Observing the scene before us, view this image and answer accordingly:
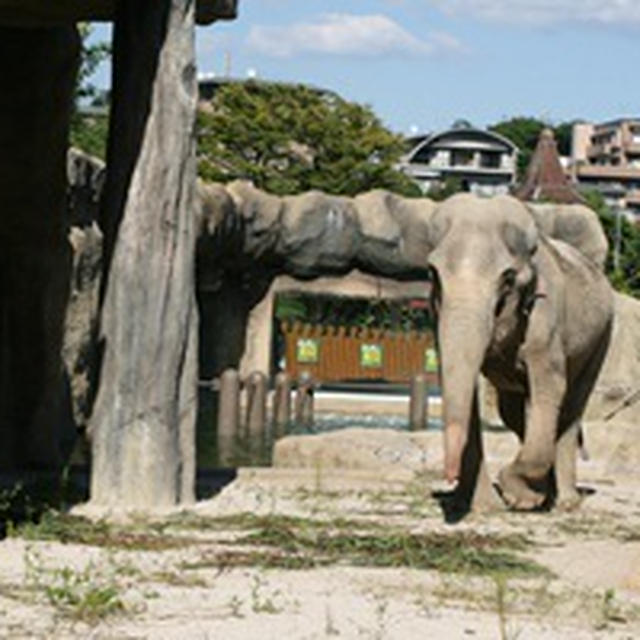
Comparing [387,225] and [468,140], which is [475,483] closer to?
[387,225]

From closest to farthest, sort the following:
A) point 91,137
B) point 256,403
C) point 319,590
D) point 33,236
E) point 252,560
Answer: point 319,590
point 252,560
point 33,236
point 256,403
point 91,137

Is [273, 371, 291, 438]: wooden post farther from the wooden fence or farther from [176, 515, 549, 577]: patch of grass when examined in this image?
[176, 515, 549, 577]: patch of grass

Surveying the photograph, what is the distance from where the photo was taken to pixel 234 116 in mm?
50750

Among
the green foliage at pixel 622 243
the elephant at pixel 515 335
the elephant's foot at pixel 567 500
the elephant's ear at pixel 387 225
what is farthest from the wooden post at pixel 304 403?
the green foliage at pixel 622 243

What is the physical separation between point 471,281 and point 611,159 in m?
137

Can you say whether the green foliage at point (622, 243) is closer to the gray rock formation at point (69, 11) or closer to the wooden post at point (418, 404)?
the wooden post at point (418, 404)

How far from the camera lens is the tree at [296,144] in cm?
4922

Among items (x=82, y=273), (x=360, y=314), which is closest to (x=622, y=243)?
(x=360, y=314)

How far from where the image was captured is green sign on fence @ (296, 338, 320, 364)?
34875mm

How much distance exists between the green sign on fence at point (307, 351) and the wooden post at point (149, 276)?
24035 millimetres

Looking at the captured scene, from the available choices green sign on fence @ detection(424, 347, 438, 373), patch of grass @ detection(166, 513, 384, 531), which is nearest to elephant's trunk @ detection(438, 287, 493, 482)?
patch of grass @ detection(166, 513, 384, 531)

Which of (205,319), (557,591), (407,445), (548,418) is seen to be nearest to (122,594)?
(557,591)

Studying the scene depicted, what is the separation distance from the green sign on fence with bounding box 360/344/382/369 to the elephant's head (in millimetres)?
25140

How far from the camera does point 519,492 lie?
429 inches
